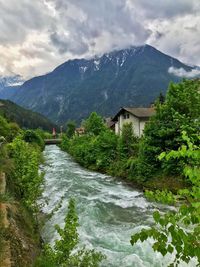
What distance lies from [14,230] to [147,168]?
22642 mm

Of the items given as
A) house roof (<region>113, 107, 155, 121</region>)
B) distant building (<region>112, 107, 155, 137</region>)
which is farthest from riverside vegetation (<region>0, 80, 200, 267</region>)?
house roof (<region>113, 107, 155, 121</region>)

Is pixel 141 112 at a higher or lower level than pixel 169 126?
higher

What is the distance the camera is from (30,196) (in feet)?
55.2

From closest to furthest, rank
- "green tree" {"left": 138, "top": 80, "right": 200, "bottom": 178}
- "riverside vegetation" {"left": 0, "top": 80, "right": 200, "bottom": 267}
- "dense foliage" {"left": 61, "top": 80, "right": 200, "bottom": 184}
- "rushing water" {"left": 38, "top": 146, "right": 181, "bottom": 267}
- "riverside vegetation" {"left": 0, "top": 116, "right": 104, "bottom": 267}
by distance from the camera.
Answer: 1. "riverside vegetation" {"left": 0, "top": 80, "right": 200, "bottom": 267}
2. "riverside vegetation" {"left": 0, "top": 116, "right": 104, "bottom": 267}
3. "rushing water" {"left": 38, "top": 146, "right": 181, "bottom": 267}
4. "dense foliage" {"left": 61, "top": 80, "right": 200, "bottom": 184}
5. "green tree" {"left": 138, "top": 80, "right": 200, "bottom": 178}

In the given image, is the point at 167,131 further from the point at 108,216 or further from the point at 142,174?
the point at 108,216

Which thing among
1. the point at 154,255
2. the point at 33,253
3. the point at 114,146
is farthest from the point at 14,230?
the point at 114,146

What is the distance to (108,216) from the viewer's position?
70.4 feet

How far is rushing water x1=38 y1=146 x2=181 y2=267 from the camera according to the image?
1443cm

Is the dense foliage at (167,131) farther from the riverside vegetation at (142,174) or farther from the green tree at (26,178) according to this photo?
the green tree at (26,178)

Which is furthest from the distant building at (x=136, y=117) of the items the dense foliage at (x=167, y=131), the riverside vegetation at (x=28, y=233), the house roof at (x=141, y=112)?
the riverside vegetation at (x=28, y=233)

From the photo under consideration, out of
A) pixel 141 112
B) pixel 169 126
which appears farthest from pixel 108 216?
pixel 141 112

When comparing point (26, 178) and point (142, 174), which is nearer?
point (26, 178)

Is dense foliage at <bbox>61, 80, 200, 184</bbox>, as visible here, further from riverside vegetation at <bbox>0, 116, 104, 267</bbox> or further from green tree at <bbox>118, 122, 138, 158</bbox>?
riverside vegetation at <bbox>0, 116, 104, 267</bbox>

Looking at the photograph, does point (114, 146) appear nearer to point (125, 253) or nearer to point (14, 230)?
point (125, 253)
